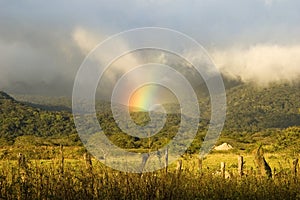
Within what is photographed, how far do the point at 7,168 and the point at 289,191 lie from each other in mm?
5310

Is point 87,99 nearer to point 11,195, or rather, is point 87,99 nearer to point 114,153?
point 114,153

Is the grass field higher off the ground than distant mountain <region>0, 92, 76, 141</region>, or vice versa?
distant mountain <region>0, 92, 76, 141</region>

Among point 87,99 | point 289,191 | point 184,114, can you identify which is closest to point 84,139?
point 87,99

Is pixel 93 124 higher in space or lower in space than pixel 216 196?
higher

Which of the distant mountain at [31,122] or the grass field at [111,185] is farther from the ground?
the distant mountain at [31,122]

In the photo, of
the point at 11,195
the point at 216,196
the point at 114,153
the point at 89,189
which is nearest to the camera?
the point at 11,195

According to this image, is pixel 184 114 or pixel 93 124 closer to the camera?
pixel 93 124

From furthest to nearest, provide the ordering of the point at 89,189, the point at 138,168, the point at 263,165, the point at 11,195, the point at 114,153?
the point at 263,165 < the point at 114,153 < the point at 138,168 < the point at 89,189 < the point at 11,195

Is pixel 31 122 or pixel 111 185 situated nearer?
pixel 111 185

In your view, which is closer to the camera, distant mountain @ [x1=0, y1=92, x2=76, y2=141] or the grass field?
the grass field

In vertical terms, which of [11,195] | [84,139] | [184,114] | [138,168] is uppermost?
[184,114]

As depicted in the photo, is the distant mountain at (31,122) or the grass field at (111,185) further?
the distant mountain at (31,122)

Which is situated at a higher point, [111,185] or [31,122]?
[31,122]

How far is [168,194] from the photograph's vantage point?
6992mm
